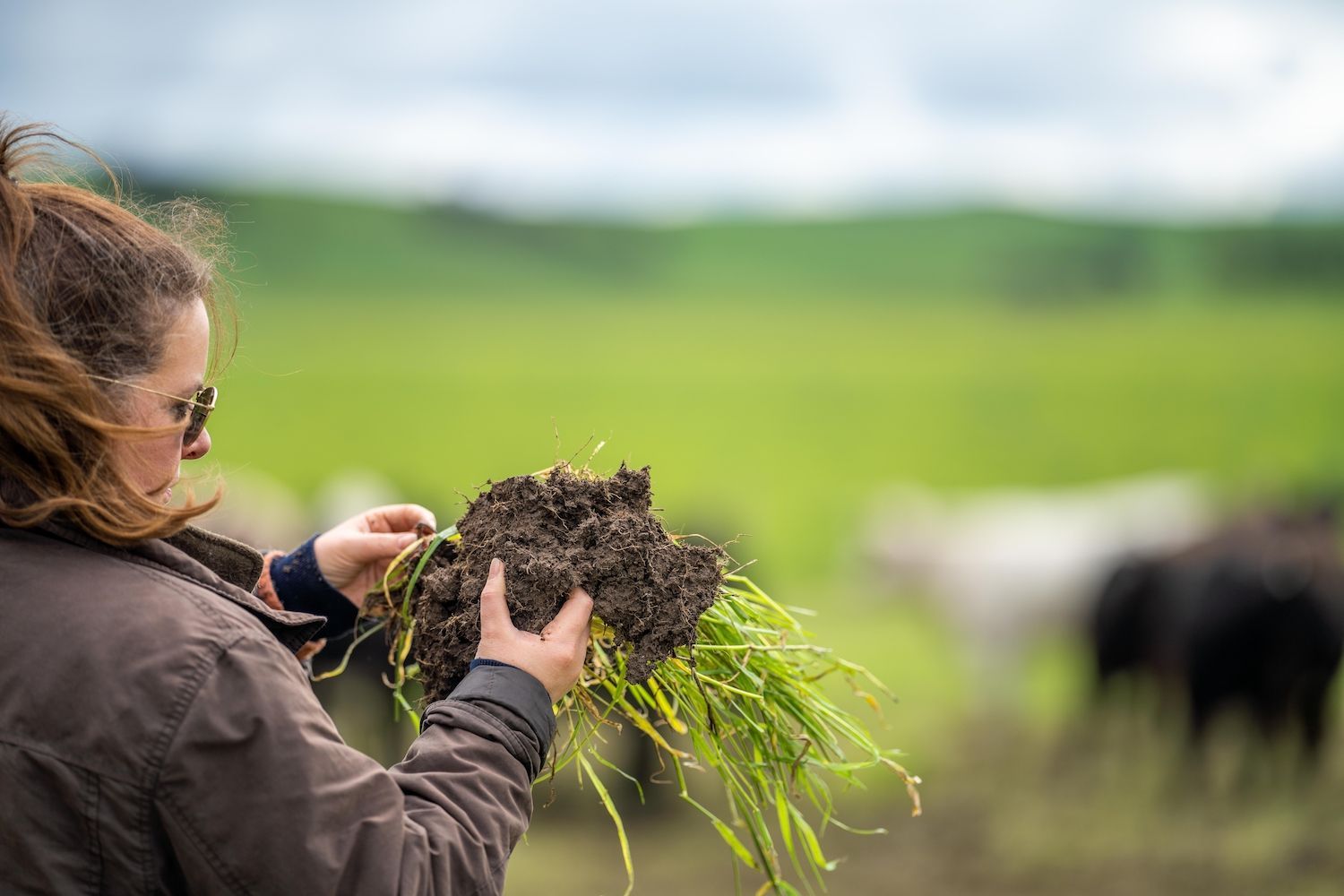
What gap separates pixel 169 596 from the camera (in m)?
1.30

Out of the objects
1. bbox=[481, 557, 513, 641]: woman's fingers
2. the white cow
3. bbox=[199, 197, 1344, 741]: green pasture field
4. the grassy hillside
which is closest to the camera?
bbox=[481, 557, 513, 641]: woman's fingers

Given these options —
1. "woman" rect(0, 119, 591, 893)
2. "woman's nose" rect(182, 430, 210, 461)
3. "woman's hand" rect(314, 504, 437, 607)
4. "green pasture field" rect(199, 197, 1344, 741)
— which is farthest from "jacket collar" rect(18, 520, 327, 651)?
"green pasture field" rect(199, 197, 1344, 741)

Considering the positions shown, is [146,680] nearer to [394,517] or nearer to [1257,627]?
[394,517]

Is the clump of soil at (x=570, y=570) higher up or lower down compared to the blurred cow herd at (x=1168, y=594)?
higher up

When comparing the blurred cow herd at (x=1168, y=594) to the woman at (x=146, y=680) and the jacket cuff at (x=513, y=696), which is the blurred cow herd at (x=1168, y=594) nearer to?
the jacket cuff at (x=513, y=696)

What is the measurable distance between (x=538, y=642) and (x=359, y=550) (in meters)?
0.68

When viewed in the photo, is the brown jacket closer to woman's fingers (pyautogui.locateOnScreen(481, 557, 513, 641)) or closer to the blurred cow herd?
woman's fingers (pyautogui.locateOnScreen(481, 557, 513, 641))

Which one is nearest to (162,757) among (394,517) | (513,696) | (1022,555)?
(513,696)

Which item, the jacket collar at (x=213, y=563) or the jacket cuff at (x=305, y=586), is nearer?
the jacket collar at (x=213, y=563)

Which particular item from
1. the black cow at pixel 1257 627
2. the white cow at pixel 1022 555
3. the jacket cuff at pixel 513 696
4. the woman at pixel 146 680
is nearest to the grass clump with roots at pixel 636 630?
the jacket cuff at pixel 513 696

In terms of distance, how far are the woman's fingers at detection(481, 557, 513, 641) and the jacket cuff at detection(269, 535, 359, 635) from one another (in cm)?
59

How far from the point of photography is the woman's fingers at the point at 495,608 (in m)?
1.62

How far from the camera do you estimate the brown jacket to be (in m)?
1.22

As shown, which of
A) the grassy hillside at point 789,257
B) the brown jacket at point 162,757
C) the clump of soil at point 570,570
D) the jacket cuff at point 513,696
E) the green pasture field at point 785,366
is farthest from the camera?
the grassy hillside at point 789,257
